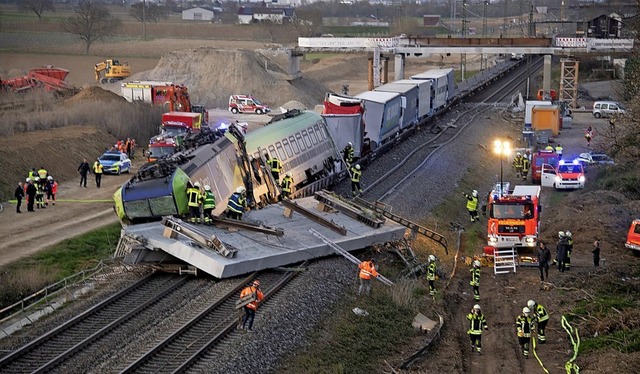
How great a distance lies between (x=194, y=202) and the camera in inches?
994

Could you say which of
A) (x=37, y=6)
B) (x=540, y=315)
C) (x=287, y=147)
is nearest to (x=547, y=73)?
(x=37, y=6)

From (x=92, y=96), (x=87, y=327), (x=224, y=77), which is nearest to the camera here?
(x=87, y=327)

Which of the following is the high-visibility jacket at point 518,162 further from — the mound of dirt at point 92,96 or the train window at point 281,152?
the mound of dirt at point 92,96

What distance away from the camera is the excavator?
75.8 meters

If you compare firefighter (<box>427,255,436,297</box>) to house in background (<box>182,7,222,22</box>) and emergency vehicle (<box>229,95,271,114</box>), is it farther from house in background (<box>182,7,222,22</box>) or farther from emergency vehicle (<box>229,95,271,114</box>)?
house in background (<box>182,7,222,22</box>)

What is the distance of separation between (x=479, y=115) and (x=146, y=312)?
151 feet

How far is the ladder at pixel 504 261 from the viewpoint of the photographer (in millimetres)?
30016

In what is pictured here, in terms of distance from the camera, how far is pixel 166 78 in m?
75.9

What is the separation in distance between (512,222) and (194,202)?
1063cm

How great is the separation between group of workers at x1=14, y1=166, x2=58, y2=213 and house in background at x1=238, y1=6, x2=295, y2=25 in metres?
97.2

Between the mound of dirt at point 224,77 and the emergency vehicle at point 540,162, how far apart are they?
2857 centimetres

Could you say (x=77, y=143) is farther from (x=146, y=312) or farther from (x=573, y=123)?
(x=573, y=123)

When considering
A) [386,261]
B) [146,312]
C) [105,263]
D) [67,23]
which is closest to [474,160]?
[386,261]

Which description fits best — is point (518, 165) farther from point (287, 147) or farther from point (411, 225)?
point (411, 225)
